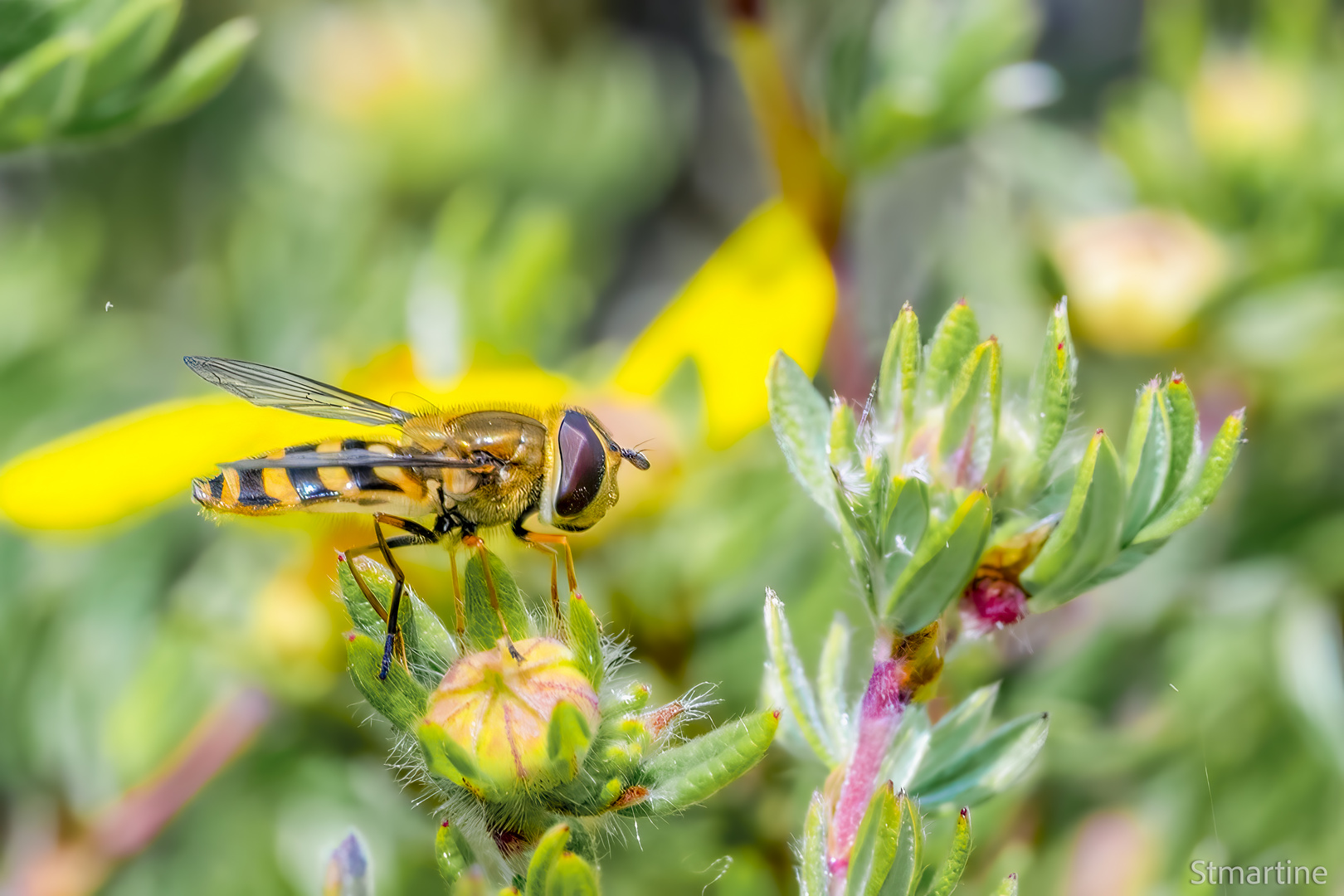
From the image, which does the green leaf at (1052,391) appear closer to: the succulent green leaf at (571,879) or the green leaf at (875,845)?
the green leaf at (875,845)

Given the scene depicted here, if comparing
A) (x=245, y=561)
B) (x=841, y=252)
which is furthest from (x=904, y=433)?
(x=245, y=561)

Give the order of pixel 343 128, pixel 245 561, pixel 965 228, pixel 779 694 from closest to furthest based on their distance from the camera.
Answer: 1. pixel 779 694
2. pixel 245 561
3. pixel 965 228
4. pixel 343 128

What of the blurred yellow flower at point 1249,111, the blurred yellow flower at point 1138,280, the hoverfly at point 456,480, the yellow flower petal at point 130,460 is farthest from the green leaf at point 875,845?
the blurred yellow flower at point 1249,111

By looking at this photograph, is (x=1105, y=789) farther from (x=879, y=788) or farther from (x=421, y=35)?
(x=421, y=35)

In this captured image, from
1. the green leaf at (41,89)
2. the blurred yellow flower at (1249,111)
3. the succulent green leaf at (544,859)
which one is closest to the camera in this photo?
the succulent green leaf at (544,859)

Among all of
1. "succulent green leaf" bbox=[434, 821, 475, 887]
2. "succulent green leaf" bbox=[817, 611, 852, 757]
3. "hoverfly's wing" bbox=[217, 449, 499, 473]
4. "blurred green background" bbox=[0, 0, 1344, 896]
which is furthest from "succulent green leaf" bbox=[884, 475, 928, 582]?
"hoverfly's wing" bbox=[217, 449, 499, 473]

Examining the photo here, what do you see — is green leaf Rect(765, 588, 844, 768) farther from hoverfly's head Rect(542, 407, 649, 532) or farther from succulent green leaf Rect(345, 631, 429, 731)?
hoverfly's head Rect(542, 407, 649, 532)

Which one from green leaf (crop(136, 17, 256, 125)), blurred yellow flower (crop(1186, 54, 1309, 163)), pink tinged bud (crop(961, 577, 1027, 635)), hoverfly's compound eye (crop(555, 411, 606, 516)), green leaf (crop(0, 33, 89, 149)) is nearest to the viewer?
pink tinged bud (crop(961, 577, 1027, 635))
